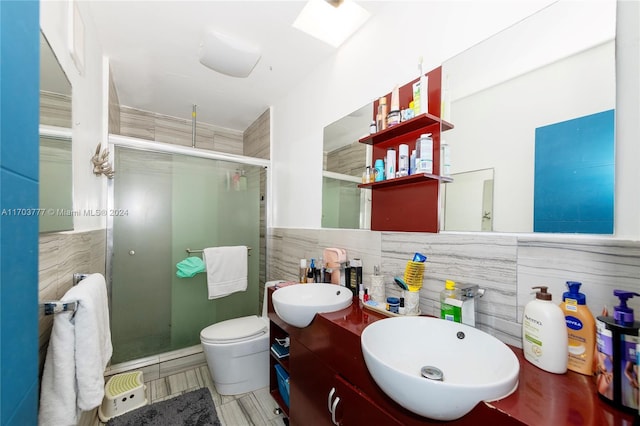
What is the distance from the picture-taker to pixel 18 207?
18.7 inches

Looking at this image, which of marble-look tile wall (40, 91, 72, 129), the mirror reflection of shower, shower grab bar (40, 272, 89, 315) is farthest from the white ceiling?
shower grab bar (40, 272, 89, 315)

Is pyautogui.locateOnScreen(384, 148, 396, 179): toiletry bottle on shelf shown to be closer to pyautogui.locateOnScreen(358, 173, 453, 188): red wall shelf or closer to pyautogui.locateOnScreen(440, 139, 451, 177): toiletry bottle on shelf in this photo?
pyautogui.locateOnScreen(358, 173, 453, 188): red wall shelf

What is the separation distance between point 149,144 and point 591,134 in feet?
8.04

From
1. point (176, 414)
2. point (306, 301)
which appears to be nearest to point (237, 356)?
point (176, 414)

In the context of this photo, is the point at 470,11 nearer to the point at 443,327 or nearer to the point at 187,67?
the point at 443,327

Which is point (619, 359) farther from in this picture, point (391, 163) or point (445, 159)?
point (391, 163)

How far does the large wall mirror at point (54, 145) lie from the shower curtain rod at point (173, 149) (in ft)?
3.09

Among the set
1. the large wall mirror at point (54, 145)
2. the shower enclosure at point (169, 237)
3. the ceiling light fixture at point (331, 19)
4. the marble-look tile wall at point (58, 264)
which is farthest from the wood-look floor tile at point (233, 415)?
the ceiling light fixture at point (331, 19)

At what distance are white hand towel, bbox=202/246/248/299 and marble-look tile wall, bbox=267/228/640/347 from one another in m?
1.32

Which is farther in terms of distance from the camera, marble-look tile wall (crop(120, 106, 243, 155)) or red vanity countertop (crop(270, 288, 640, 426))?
marble-look tile wall (crop(120, 106, 243, 155))

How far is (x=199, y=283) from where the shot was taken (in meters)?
2.21

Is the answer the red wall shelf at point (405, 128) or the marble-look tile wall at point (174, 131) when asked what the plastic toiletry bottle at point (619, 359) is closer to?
the red wall shelf at point (405, 128)

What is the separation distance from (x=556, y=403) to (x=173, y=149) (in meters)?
2.45

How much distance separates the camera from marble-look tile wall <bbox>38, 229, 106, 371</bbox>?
0.76 meters
